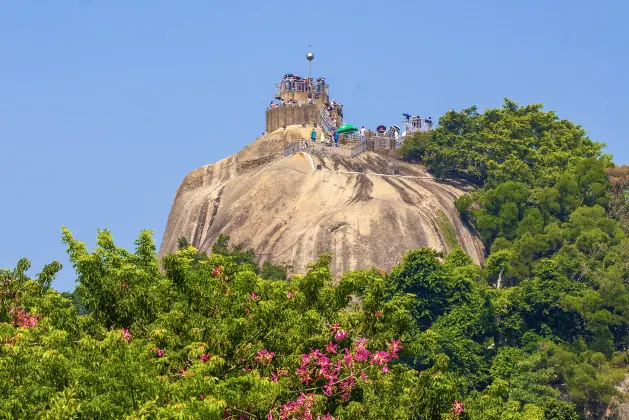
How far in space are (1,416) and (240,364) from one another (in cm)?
736

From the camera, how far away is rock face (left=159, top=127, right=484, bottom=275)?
262 feet

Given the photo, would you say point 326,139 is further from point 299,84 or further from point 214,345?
point 214,345

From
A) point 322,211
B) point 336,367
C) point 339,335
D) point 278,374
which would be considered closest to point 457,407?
point 336,367

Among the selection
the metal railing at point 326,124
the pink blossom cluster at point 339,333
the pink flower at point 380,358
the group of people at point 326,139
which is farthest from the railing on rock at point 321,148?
the pink flower at point 380,358

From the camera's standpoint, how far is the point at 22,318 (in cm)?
3600

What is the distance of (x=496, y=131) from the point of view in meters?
94.2

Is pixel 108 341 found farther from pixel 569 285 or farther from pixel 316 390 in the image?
pixel 569 285

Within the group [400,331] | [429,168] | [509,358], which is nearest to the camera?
[400,331]

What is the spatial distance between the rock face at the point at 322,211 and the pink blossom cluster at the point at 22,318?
41.9 meters

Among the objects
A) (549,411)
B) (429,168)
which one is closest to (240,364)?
(549,411)

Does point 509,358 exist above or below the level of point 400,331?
above

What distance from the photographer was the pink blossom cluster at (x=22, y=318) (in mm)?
35406

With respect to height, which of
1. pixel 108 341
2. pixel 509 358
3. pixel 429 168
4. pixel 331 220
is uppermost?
pixel 429 168

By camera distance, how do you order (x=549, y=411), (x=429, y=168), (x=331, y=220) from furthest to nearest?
(x=429, y=168) → (x=331, y=220) → (x=549, y=411)
